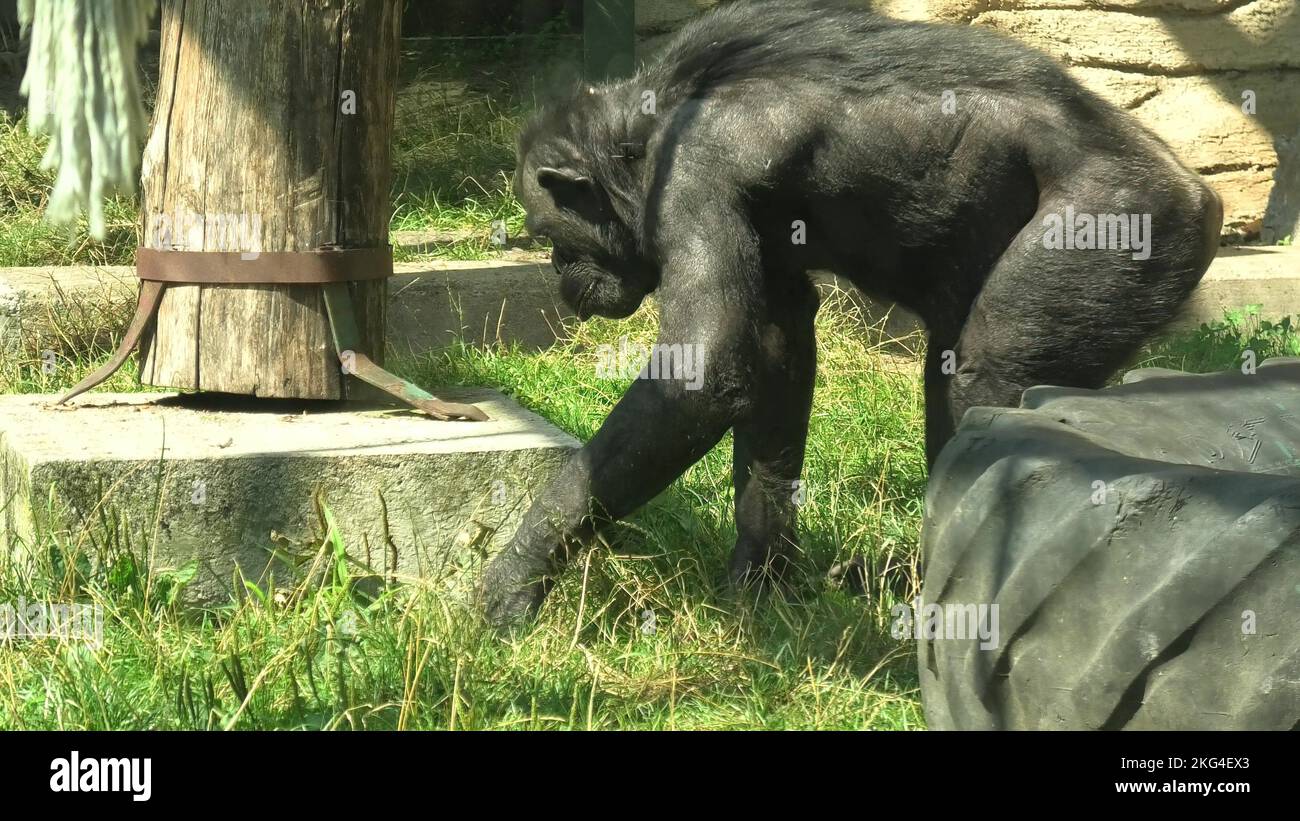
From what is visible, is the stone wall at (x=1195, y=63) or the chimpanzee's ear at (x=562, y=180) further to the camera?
the stone wall at (x=1195, y=63)

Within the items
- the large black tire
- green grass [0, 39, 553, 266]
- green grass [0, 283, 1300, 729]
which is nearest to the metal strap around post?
green grass [0, 283, 1300, 729]

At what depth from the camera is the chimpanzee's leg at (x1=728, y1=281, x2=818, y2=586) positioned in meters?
4.28

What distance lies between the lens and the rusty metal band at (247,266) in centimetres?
421

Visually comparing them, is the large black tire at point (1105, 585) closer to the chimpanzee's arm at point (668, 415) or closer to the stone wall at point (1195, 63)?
the chimpanzee's arm at point (668, 415)

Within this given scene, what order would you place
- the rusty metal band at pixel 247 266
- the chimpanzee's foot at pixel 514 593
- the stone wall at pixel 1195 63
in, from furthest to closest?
the stone wall at pixel 1195 63, the rusty metal band at pixel 247 266, the chimpanzee's foot at pixel 514 593

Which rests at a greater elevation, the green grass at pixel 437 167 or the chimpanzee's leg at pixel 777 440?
the green grass at pixel 437 167

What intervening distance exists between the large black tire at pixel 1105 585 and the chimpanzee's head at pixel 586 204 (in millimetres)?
1640

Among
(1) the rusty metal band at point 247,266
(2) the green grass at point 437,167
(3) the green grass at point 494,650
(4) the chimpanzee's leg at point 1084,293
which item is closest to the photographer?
(3) the green grass at point 494,650

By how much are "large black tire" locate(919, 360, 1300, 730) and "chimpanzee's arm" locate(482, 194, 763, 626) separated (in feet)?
2.96

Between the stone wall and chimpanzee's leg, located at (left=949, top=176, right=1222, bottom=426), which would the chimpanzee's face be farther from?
the stone wall

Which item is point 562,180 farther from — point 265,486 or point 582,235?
point 265,486

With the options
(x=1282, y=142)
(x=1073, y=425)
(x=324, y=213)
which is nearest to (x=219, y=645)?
(x=324, y=213)

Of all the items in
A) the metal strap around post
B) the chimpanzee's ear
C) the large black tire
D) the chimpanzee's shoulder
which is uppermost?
the chimpanzee's shoulder

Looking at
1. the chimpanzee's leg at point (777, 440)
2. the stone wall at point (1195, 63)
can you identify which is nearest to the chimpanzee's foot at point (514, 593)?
the chimpanzee's leg at point (777, 440)
